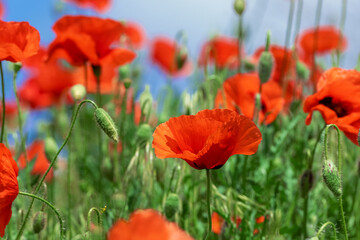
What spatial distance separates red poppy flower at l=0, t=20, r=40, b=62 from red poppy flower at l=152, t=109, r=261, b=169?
32 centimetres

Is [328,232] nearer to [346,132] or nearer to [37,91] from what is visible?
[346,132]

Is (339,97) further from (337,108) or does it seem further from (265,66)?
(265,66)

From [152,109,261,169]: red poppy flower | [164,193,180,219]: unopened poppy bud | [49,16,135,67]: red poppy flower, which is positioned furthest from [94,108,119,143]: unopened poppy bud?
[49,16,135,67]: red poppy flower

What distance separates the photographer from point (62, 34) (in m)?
1.64

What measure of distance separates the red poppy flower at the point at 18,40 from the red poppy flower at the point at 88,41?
18.6 inches

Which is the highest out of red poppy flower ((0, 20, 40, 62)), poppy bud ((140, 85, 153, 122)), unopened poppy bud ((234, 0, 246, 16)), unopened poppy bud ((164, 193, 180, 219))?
unopened poppy bud ((234, 0, 246, 16))

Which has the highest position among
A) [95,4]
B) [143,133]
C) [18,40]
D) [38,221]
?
[95,4]

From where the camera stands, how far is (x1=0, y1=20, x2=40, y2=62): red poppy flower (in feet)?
3.67

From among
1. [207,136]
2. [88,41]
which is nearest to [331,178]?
[207,136]

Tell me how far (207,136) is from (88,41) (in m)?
0.74

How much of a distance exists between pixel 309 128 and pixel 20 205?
1005mm

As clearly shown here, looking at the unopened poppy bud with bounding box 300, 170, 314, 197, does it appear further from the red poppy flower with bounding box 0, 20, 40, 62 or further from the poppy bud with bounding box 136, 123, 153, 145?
the red poppy flower with bounding box 0, 20, 40, 62

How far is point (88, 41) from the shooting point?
165 centimetres

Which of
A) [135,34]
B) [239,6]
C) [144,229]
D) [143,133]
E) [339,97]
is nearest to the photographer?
[144,229]
